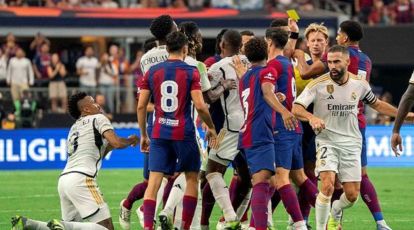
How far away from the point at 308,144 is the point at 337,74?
192cm

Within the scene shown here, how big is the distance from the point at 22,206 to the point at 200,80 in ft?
18.4

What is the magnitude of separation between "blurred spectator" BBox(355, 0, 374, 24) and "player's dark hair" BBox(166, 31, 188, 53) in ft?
79.3

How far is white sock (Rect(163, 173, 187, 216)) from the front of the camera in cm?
1401

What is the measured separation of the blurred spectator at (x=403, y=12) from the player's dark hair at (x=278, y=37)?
23.6 meters

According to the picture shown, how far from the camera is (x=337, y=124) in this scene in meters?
13.9

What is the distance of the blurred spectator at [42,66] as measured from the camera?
32.0m

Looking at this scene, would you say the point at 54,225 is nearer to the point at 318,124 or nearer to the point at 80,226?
the point at 80,226

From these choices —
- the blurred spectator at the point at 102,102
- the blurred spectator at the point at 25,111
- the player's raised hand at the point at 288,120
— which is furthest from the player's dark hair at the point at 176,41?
the blurred spectator at the point at 102,102

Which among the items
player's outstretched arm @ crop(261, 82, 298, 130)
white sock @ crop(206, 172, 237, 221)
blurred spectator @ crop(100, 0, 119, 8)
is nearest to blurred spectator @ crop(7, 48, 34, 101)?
blurred spectator @ crop(100, 0, 119, 8)

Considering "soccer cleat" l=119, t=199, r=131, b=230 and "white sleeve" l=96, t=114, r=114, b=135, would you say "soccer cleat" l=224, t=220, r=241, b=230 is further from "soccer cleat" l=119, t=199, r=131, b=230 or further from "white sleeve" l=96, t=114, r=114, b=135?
"white sleeve" l=96, t=114, r=114, b=135

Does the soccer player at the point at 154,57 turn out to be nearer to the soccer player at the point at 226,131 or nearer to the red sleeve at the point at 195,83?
the soccer player at the point at 226,131

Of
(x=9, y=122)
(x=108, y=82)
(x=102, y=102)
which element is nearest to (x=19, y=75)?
(x=9, y=122)

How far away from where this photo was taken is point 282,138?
546 inches

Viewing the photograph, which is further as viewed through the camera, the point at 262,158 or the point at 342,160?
the point at 342,160
